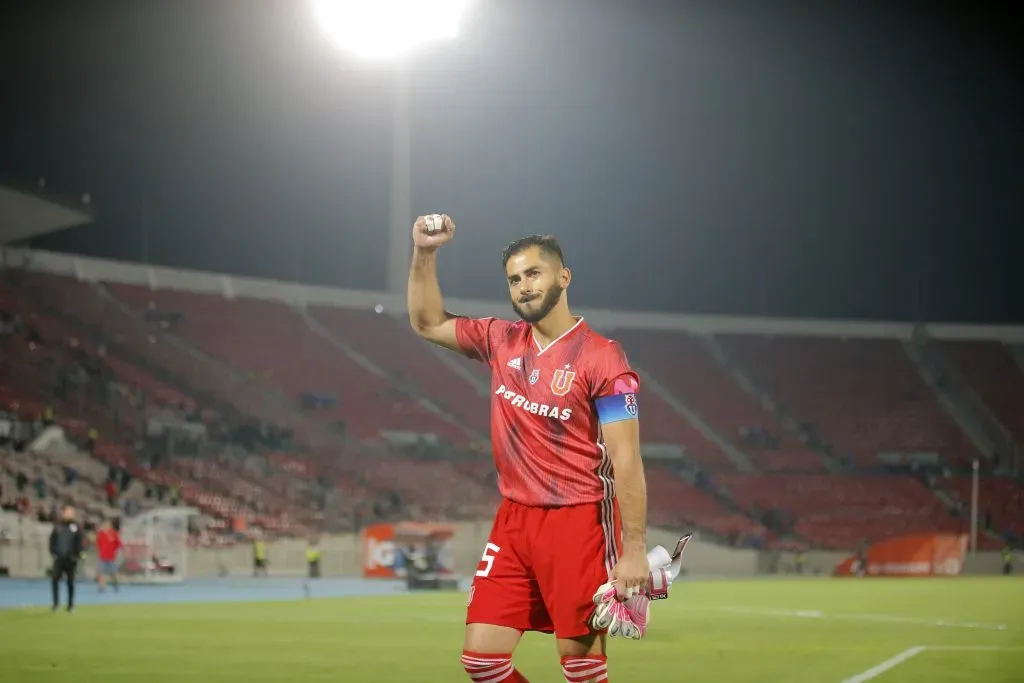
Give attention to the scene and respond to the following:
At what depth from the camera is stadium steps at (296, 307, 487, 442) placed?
2028 inches

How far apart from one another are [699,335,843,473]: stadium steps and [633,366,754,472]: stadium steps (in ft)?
10.4

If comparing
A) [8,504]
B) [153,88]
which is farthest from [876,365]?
[8,504]

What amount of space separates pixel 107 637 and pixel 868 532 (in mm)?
37977

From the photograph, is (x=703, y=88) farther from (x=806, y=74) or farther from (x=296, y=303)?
(x=296, y=303)

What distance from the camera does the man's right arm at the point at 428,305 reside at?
693 cm

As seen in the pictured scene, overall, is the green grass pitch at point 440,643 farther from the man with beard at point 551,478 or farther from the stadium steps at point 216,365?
the stadium steps at point 216,365

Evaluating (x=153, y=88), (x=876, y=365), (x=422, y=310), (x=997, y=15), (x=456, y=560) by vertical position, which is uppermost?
(x=997, y=15)

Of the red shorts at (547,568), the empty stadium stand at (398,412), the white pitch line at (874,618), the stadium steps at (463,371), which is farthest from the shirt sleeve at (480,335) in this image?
the stadium steps at (463,371)

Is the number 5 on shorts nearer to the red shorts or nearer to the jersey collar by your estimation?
the red shorts

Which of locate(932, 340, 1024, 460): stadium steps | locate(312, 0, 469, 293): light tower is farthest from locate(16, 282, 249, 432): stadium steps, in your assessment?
locate(932, 340, 1024, 460): stadium steps

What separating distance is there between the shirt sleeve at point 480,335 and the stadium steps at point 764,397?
163 ft

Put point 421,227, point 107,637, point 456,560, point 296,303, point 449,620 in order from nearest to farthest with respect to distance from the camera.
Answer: point 421,227 < point 107,637 < point 449,620 < point 456,560 < point 296,303

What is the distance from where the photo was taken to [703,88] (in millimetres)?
61344

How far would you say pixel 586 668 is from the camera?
21.4 ft
